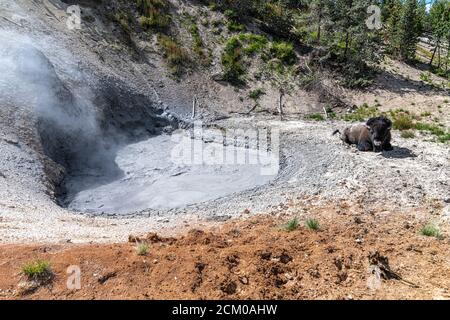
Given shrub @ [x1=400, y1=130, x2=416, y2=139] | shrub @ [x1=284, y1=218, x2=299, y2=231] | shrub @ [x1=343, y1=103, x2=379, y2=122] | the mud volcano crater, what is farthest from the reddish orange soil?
shrub @ [x1=343, y1=103, x2=379, y2=122]

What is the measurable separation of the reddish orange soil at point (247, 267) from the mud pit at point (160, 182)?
20.4 ft

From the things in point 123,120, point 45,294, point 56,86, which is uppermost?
point 56,86

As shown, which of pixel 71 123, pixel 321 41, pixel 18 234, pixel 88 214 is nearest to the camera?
pixel 18 234

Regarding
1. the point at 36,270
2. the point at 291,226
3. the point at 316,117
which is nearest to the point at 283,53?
the point at 316,117

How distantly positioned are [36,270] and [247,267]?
3.70m

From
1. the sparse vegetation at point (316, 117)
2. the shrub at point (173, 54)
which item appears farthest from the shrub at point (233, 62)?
the sparse vegetation at point (316, 117)

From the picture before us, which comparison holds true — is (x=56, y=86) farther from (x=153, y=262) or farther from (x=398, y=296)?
(x=398, y=296)

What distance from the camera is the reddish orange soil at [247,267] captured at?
6668mm

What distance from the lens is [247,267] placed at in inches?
287

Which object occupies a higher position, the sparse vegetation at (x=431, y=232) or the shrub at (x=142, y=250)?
the shrub at (x=142, y=250)

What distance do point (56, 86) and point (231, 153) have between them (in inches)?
383

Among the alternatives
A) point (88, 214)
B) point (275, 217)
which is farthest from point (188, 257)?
point (88, 214)

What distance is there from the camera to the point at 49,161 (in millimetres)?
17062

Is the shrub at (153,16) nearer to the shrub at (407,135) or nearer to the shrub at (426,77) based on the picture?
the shrub at (407,135)
